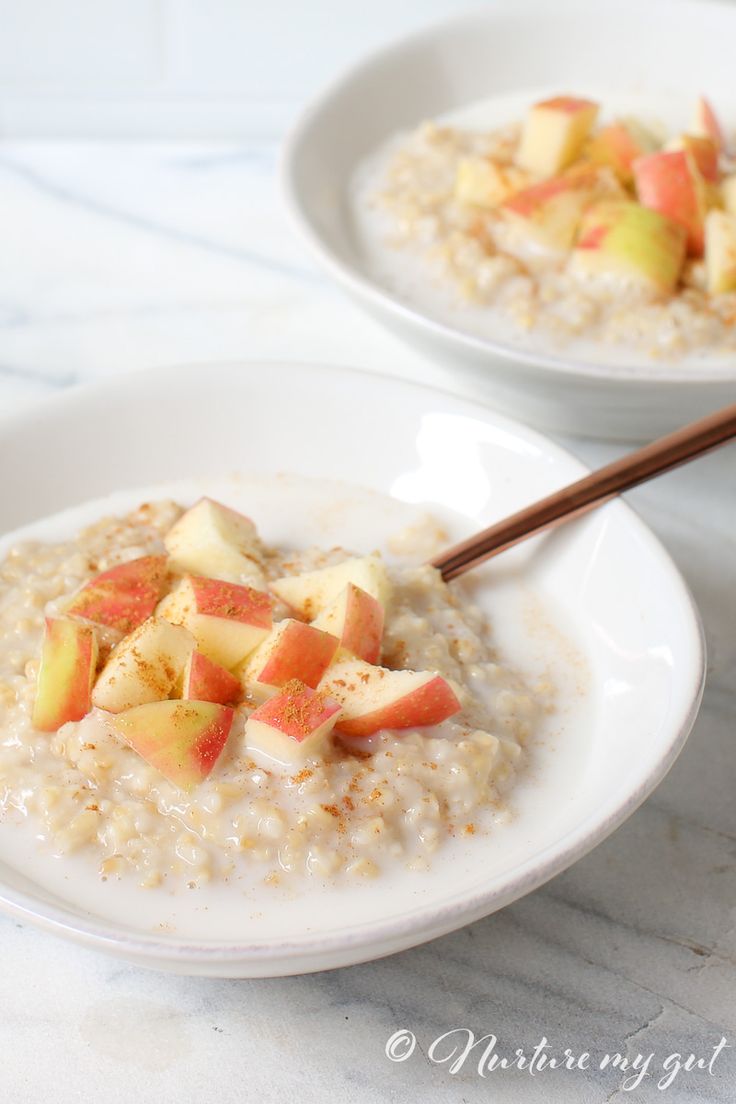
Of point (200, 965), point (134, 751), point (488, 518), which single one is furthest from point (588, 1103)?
point (488, 518)

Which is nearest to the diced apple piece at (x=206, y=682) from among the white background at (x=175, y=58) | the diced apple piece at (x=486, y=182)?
the diced apple piece at (x=486, y=182)

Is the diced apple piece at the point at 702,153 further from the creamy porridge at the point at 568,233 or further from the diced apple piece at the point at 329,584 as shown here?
the diced apple piece at the point at 329,584

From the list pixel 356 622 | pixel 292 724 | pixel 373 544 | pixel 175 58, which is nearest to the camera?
pixel 292 724

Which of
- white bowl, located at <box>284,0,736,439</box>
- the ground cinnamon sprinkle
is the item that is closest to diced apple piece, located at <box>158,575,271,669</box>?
the ground cinnamon sprinkle

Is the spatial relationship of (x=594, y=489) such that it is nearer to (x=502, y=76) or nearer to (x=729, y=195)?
(x=729, y=195)

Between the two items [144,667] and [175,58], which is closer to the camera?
[144,667]

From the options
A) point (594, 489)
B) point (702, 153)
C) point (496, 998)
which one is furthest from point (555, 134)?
point (496, 998)
